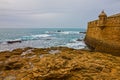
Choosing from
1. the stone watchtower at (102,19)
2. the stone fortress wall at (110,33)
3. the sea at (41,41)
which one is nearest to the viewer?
the stone fortress wall at (110,33)

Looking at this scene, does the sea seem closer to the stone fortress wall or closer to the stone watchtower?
the stone fortress wall

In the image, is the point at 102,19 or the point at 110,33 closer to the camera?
the point at 110,33

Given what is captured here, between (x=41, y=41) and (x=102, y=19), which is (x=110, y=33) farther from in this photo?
(x=41, y=41)

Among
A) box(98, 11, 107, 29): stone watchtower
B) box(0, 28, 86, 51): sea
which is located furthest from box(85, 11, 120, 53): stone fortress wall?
box(0, 28, 86, 51): sea

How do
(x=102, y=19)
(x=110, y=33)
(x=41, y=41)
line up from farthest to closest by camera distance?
(x=41, y=41) → (x=102, y=19) → (x=110, y=33)

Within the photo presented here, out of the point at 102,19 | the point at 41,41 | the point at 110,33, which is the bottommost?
the point at 41,41

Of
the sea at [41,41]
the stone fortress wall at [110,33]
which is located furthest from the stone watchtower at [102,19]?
the sea at [41,41]

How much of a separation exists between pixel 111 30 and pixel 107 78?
9.69m

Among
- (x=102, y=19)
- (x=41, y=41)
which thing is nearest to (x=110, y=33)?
(x=102, y=19)

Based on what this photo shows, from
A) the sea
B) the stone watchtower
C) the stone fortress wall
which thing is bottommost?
the sea

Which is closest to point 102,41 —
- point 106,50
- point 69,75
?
point 106,50

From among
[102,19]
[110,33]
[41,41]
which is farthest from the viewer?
[41,41]

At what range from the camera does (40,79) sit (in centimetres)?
731

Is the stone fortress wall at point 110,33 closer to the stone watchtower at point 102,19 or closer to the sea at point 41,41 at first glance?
the stone watchtower at point 102,19
